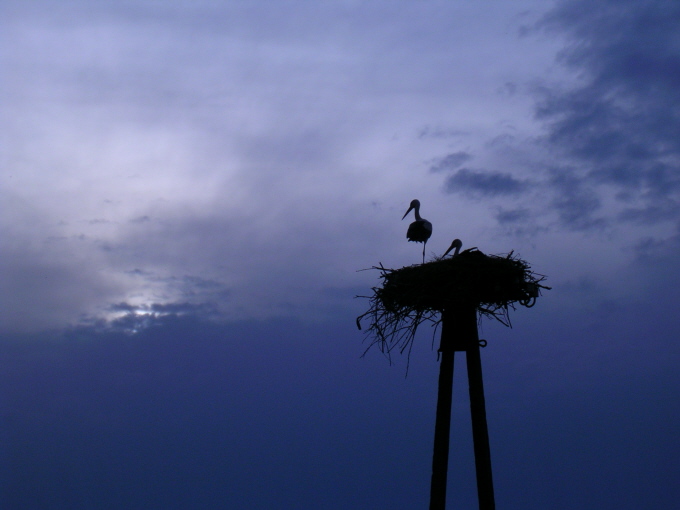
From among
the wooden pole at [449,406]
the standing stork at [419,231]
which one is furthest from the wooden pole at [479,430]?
the standing stork at [419,231]

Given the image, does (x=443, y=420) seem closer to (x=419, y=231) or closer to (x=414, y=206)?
(x=419, y=231)

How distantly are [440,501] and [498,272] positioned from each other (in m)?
2.38

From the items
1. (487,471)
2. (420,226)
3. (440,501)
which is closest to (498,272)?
(487,471)

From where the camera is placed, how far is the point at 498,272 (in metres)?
6.21

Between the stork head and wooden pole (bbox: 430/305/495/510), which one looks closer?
wooden pole (bbox: 430/305/495/510)

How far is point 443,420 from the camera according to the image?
601cm

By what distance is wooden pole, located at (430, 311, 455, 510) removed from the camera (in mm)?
5785

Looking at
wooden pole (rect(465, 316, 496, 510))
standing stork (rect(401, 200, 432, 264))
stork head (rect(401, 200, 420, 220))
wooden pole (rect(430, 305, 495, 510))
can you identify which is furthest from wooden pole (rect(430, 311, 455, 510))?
stork head (rect(401, 200, 420, 220))

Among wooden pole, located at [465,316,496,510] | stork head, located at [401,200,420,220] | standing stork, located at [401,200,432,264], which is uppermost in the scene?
stork head, located at [401,200,420,220]

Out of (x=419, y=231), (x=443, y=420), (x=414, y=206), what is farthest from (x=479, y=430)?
(x=414, y=206)

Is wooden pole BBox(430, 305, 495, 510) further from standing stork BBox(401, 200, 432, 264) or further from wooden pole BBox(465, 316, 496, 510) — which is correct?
standing stork BBox(401, 200, 432, 264)

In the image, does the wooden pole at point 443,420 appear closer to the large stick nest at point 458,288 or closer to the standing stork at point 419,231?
the large stick nest at point 458,288

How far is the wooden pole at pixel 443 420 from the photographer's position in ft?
19.0

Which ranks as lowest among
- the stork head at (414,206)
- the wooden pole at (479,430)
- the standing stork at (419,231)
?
the wooden pole at (479,430)
